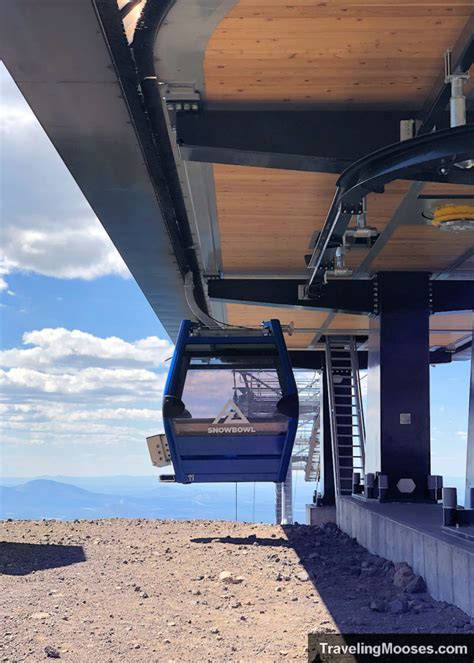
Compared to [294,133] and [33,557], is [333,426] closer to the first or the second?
[33,557]

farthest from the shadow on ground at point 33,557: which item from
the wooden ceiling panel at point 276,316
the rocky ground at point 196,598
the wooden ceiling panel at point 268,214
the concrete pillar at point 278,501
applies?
the concrete pillar at point 278,501

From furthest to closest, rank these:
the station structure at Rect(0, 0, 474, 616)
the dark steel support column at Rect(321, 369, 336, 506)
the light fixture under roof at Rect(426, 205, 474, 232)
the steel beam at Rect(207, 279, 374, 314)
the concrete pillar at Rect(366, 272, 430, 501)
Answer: the dark steel support column at Rect(321, 369, 336, 506), the steel beam at Rect(207, 279, 374, 314), the concrete pillar at Rect(366, 272, 430, 501), the light fixture under roof at Rect(426, 205, 474, 232), the station structure at Rect(0, 0, 474, 616)

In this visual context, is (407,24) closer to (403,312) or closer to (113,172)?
(113,172)

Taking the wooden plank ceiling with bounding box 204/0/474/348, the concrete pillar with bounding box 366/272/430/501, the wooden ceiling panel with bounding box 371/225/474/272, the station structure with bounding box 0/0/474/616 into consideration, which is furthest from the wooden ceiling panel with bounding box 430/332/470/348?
the wooden plank ceiling with bounding box 204/0/474/348

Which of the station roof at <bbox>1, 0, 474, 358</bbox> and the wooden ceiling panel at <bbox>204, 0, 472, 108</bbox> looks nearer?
the station roof at <bbox>1, 0, 474, 358</bbox>

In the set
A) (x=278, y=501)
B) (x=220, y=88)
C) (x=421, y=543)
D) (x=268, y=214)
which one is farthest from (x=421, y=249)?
(x=278, y=501)

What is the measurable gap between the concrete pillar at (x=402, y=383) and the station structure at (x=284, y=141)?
3cm

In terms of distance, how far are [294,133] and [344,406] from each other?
1211 cm

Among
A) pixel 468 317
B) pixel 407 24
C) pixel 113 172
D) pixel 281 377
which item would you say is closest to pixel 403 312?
pixel 281 377

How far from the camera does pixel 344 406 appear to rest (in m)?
18.2

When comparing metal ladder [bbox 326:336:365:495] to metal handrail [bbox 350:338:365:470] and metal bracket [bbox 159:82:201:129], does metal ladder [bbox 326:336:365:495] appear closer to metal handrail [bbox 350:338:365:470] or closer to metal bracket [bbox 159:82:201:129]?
metal handrail [bbox 350:338:365:470]

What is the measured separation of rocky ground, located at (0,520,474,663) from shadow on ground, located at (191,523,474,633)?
2 cm

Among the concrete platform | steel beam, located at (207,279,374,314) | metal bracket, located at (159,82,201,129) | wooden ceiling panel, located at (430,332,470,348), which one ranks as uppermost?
metal bracket, located at (159,82,201,129)

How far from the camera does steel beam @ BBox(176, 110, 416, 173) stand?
656 centimetres
